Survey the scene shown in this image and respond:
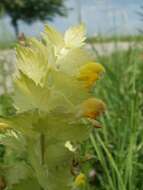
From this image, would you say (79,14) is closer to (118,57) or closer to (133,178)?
(118,57)

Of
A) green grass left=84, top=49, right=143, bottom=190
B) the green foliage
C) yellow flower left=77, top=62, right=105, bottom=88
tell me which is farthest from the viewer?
the green foliage

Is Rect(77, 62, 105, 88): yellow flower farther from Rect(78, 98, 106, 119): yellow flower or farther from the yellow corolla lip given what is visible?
the yellow corolla lip

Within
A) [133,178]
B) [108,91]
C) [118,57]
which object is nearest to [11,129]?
[133,178]

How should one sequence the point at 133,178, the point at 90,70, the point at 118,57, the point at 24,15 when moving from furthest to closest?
the point at 24,15 → the point at 118,57 → the point at 133,178 → the point at 90,70

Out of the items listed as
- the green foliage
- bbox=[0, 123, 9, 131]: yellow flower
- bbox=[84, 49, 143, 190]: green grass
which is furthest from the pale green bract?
the green foliage

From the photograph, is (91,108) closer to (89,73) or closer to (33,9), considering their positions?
(89,73)

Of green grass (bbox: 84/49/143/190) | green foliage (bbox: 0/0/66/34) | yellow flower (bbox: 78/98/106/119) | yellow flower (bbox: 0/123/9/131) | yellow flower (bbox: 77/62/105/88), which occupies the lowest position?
green foliage (bbox: 0/0/66/34)
